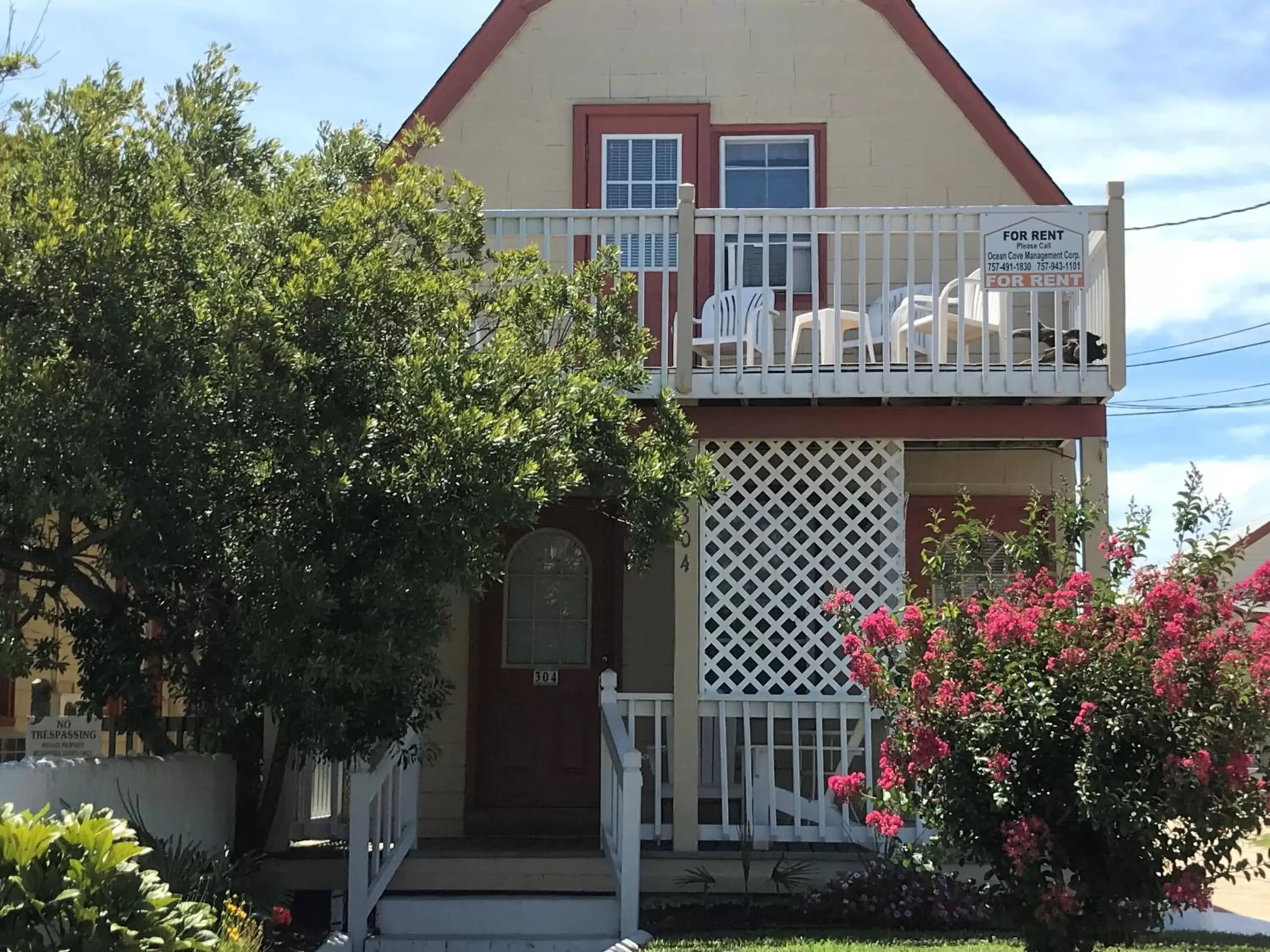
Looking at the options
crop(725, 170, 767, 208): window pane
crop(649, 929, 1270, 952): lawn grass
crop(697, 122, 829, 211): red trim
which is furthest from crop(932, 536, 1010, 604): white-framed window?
crop(725, 170, 767, 208): window pane

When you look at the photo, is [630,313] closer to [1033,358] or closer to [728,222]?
[728,222]

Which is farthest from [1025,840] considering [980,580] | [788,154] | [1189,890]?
[788,154]

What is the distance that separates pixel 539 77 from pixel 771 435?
4.25 m

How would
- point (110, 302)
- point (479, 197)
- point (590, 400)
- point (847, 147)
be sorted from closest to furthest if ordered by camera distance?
point (110, 302) < point (590, 400) < point (479, 197) < point (847, 147)

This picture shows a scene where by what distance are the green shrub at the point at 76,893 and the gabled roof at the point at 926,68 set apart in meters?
7.36

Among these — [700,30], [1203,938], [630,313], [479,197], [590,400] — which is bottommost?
[1203,938]

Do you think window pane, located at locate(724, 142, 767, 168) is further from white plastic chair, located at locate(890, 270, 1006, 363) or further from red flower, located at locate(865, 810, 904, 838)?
red flower, located at locate(865, 810, 904, 838)

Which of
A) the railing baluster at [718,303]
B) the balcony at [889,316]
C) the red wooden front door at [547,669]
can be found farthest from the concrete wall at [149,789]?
the railing baluster at [718,303]

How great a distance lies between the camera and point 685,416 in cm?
927

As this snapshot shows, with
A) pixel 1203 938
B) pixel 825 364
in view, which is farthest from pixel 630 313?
pixel 1203 938

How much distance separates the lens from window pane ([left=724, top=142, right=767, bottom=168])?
11.7m

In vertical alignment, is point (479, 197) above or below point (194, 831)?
above

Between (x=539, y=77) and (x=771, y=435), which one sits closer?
(x=771, y=435)

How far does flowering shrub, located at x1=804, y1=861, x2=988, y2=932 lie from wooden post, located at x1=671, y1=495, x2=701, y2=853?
3.41 ft
